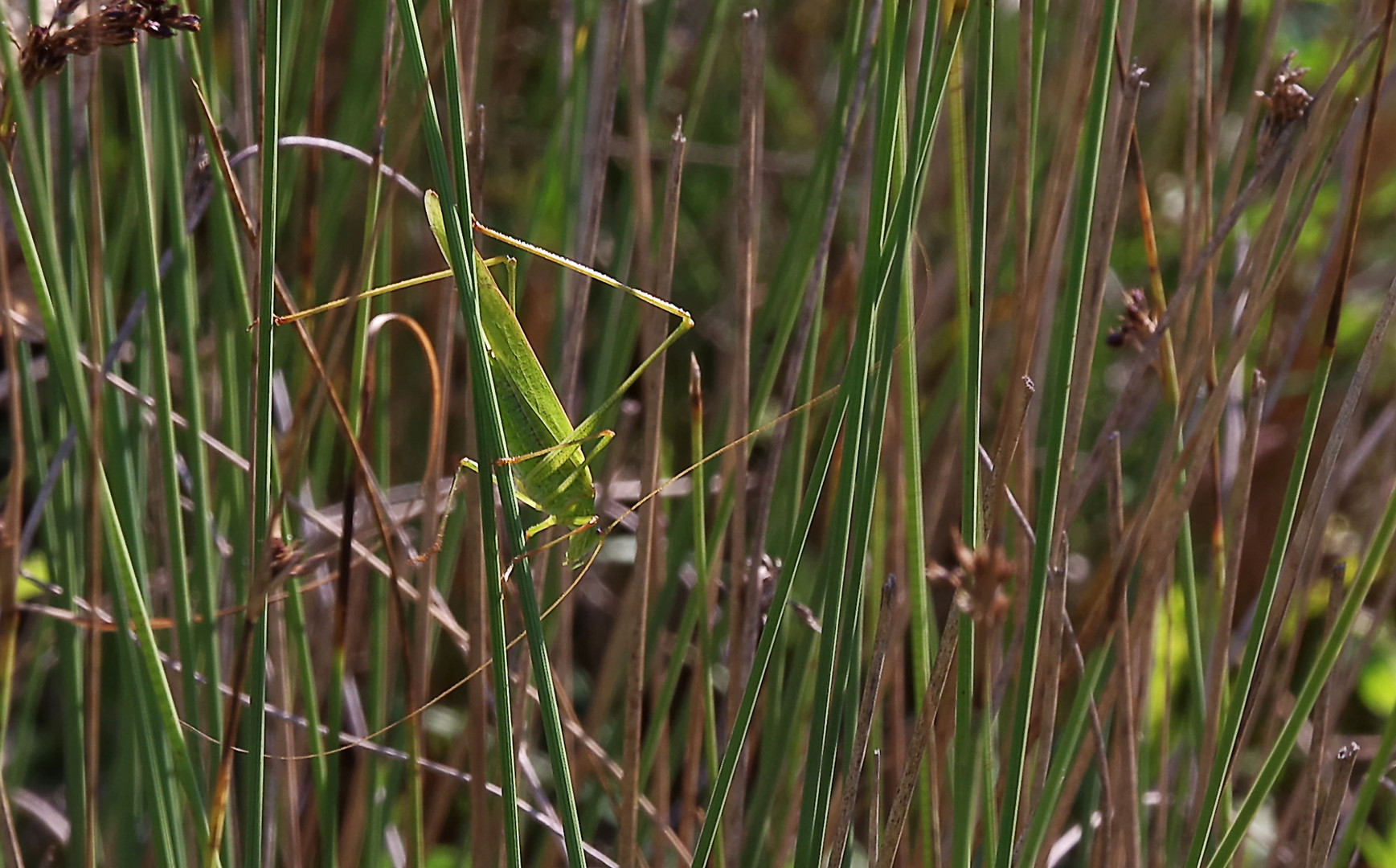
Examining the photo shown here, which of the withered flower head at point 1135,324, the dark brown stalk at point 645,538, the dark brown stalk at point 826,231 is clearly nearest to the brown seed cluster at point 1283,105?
the withered flower head at point 1135,324

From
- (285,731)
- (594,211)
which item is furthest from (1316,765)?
(285,731)

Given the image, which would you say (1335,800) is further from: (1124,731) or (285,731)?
(285,731)

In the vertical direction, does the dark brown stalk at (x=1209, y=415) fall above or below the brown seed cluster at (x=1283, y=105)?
below

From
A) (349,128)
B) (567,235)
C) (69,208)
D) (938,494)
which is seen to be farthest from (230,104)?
(938,494)

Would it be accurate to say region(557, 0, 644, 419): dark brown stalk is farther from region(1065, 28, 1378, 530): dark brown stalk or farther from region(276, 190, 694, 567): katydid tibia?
region(1065, 28, 1378, 530): dark brown stalk

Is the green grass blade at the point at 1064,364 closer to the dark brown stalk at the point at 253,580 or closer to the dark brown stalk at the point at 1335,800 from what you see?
the dark brown stalk at the point at 1335,800
